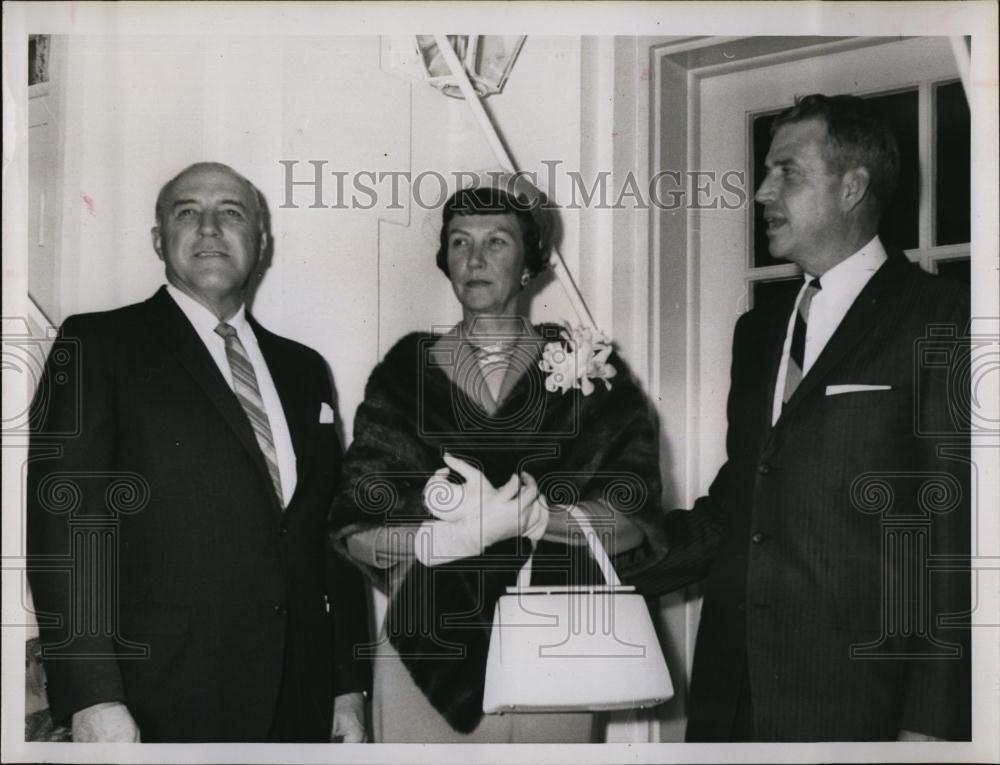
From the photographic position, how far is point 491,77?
7.84 ft

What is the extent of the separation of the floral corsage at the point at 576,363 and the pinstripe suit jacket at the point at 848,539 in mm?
259

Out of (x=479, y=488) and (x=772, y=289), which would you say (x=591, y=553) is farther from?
(x=772, y=289)

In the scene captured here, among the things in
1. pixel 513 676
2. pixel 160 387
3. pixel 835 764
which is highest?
pixel 160 387

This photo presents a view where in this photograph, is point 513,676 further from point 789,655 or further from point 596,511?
point 789,655

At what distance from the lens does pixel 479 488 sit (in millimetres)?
2297

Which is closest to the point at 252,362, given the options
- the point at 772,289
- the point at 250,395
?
the point at 250,395

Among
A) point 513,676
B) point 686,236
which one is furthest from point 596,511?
point 686,236

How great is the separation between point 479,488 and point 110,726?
2.45 feet

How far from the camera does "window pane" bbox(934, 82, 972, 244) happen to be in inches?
92.7

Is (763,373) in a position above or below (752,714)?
above

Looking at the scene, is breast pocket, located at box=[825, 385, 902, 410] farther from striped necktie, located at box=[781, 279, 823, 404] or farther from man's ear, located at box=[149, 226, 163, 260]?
man's ear, located at box=[149, 226, 163, 260]

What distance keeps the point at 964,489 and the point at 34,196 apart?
173 centimetres

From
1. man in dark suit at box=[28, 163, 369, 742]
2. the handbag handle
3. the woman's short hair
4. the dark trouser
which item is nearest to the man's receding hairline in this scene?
man in dark suit at box=[28, 163, 369, 742]

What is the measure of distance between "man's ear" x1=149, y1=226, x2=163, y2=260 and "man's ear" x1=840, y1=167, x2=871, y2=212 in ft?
3.95
